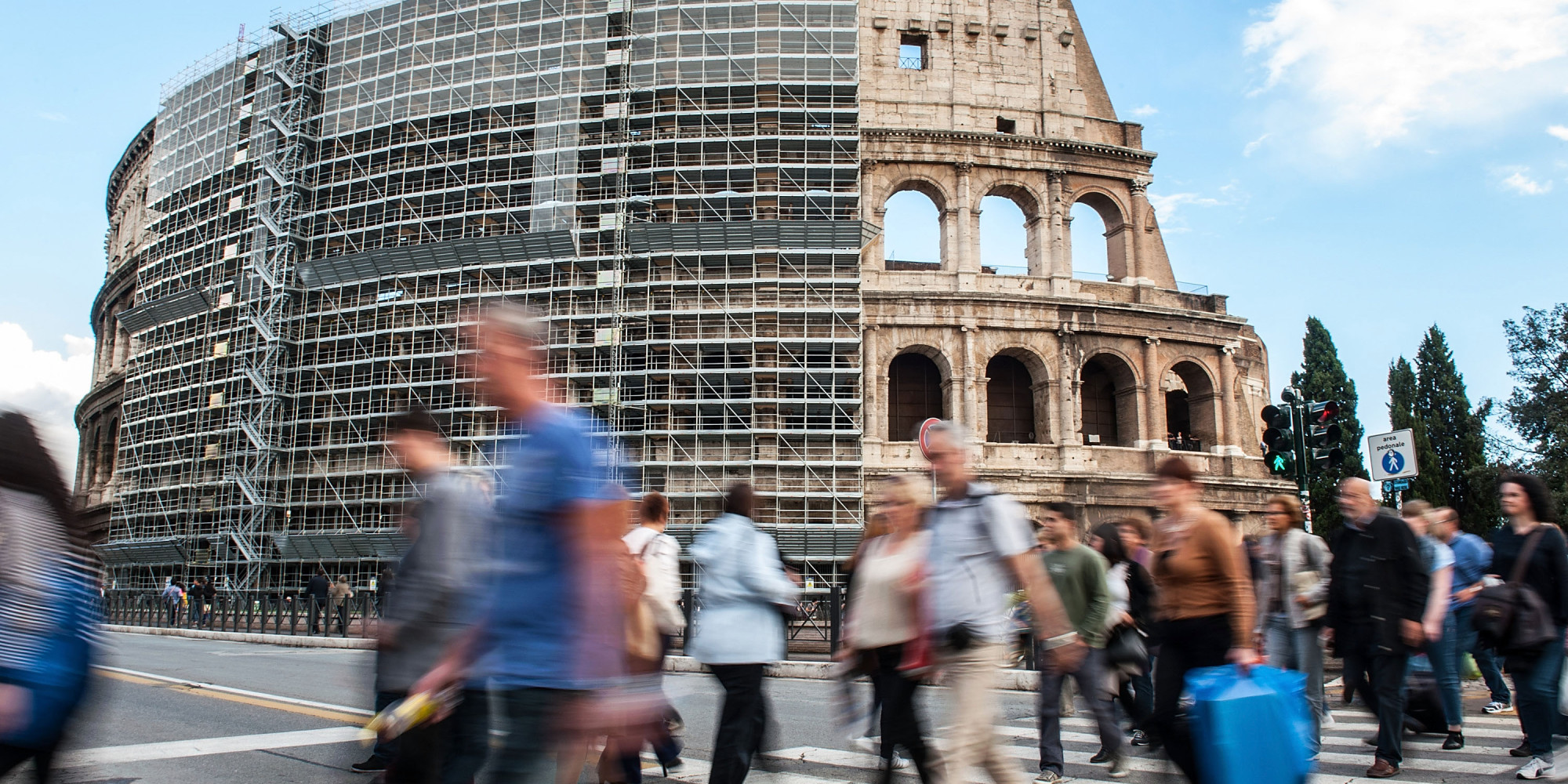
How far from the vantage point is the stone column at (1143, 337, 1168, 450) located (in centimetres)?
2492

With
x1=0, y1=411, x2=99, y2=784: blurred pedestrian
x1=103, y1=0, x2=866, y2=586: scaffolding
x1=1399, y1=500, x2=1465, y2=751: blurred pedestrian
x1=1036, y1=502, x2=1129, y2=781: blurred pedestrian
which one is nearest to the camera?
x1=0, y1=411, x2=99, y2=784: blurred pedestrian

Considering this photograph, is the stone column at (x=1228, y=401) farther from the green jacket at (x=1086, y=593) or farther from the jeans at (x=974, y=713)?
the jeans at (x=974, y=713)

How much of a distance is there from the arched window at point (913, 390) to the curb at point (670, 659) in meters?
13.7

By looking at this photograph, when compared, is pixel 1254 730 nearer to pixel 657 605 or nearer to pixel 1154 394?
pixel 657 605

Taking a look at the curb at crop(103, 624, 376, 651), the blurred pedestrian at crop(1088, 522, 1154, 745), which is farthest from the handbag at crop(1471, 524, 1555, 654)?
the curb at crop(103, 624, 376, 651)

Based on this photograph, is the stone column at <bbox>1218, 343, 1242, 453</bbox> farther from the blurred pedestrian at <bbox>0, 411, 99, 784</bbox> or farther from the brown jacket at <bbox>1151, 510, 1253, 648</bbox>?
the blurred pedestrian at <bbox>0, 411, 99, 784</bbox>

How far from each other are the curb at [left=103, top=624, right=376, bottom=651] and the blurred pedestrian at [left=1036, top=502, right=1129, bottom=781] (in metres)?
10.8

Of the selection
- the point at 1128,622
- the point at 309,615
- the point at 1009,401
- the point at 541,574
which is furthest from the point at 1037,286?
the point at 541,574

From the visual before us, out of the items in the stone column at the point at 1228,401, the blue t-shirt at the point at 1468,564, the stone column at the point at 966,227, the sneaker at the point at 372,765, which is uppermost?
the stone column at the point at 966,227

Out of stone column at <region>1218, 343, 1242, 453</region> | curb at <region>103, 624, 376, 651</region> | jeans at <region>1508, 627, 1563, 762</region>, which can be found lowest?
curb at <region>103, 624, 376, 651</region>

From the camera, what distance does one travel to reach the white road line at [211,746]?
17.9ft

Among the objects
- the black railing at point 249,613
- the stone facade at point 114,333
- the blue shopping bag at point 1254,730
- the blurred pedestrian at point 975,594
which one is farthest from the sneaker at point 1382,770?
the stone facade at point 114,333

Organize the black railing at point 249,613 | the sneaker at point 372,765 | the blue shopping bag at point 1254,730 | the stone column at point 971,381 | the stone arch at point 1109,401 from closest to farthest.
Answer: the blue shopping bag at point 1254,730
the sneaker at point 372,765
the black railing at point 249,613
the stone column at point 971,381
the stone arch at point 1109,401

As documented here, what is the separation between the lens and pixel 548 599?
2559mm
